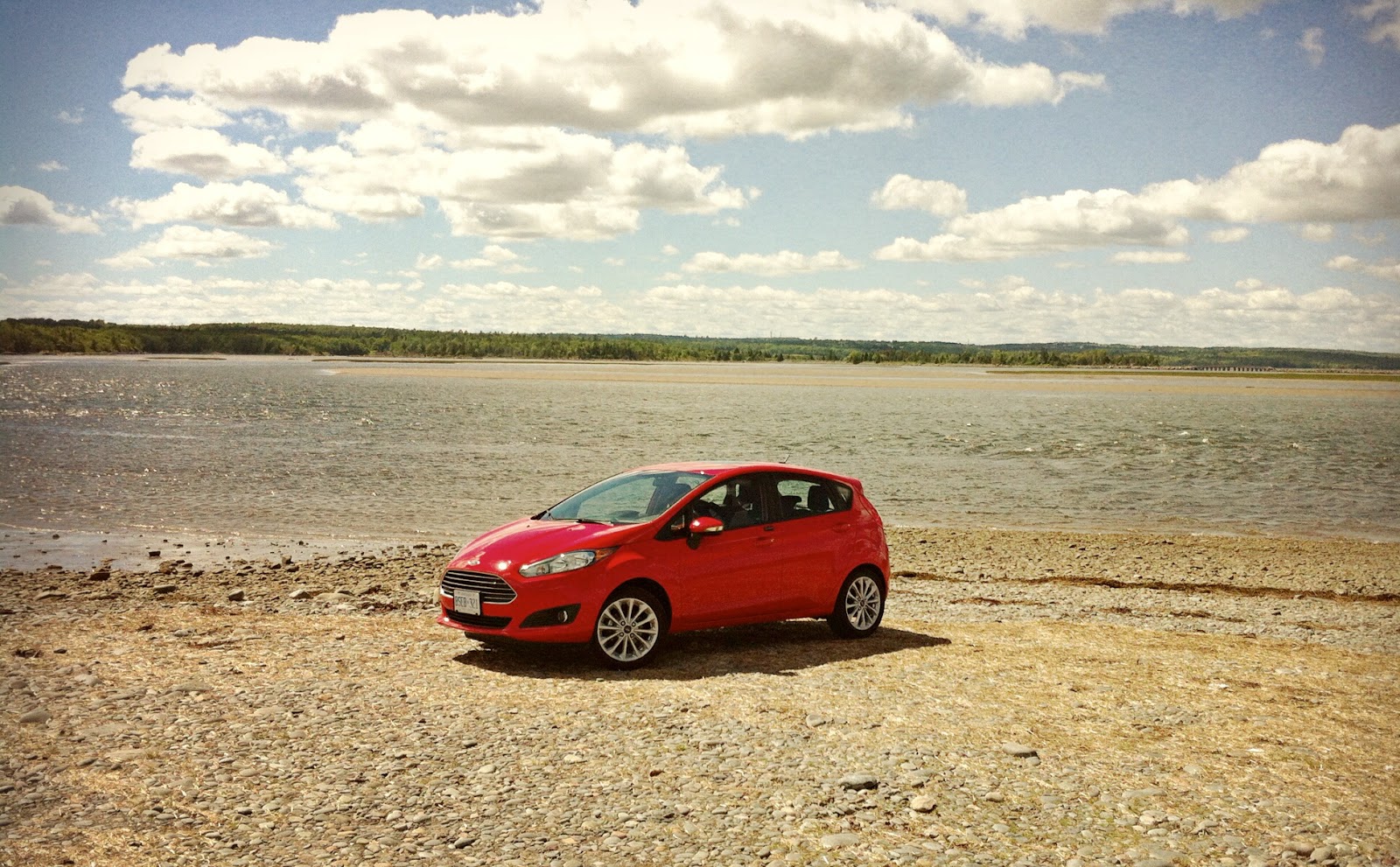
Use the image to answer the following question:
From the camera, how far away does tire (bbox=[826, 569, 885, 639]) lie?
1184cm

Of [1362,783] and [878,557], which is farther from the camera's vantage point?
[878,557]

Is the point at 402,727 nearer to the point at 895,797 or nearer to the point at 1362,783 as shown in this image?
the point at 895,797

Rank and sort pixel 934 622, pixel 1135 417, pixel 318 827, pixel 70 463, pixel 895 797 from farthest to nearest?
1. pixel 1135 417
2. pixel 70 463
3. pixel 934 622
4. pixel 895 797
5. pixel 318 827

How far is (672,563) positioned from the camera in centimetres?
1042

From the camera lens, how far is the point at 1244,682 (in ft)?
32.4

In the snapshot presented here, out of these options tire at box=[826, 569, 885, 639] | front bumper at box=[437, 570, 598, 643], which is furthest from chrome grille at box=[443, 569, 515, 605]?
tire at box=[826, 569, 885, 639]

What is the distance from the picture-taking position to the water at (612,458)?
2472cm

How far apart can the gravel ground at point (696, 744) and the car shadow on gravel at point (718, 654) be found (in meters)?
0.06

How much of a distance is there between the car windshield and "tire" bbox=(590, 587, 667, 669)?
80 cm

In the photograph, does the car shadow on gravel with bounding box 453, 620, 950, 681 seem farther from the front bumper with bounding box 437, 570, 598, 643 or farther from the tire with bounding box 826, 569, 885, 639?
the front bumper with bounding box 437, 570, 598, 643

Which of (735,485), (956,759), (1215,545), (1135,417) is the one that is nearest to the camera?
(956,759)

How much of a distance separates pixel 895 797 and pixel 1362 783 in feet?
10.4

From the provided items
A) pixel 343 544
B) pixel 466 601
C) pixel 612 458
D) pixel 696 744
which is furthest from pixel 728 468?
pixel 612 458

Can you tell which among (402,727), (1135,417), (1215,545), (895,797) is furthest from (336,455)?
(1135,417)
